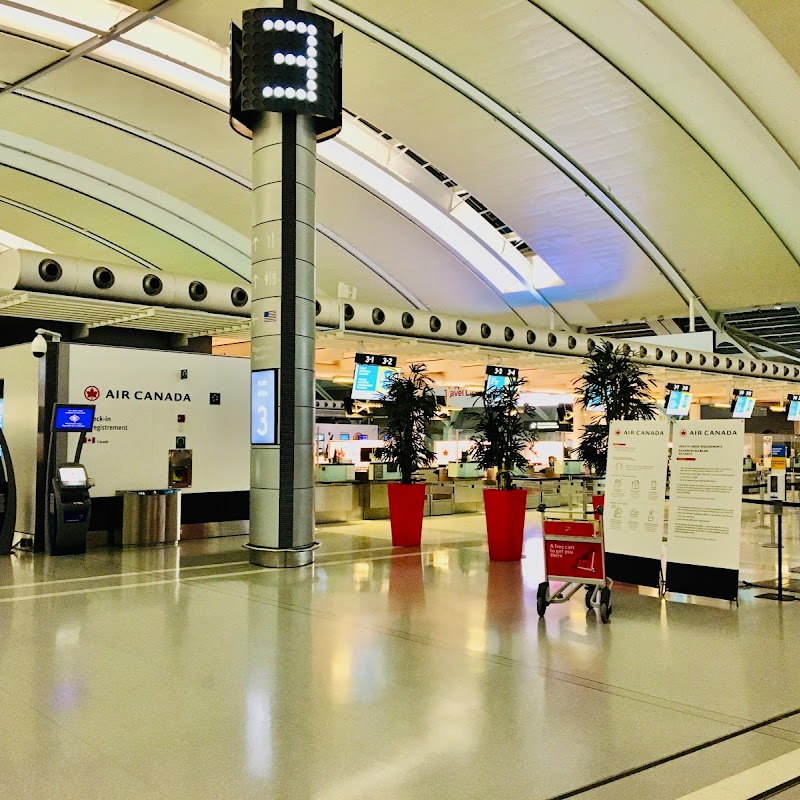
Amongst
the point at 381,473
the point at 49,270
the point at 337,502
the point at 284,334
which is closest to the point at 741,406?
the point at 381,473

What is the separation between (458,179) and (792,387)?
14.3m

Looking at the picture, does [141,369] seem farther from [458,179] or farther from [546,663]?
[458,179]

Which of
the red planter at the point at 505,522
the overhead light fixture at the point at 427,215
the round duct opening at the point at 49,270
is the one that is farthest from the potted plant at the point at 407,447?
the overhead light fixture at the point at 427,215

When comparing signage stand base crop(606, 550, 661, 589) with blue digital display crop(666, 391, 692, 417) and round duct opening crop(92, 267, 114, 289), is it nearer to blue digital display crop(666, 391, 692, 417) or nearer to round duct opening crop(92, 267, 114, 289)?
round duct opening crop(92, 267, 114, 289)

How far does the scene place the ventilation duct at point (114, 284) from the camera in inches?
373

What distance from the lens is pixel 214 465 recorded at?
12094 mm

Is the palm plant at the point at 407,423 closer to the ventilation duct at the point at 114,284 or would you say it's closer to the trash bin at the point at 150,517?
the ventilation duct at the point at 114,284

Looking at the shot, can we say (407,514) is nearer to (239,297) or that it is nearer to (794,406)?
(239,297)

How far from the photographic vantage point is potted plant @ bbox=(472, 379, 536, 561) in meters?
9.72

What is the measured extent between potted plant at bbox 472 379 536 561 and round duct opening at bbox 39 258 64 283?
5286mm

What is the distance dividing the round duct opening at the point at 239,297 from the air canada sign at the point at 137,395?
1497 mm

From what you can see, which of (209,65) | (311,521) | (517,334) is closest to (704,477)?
(311,521)

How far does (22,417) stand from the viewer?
11000 mm

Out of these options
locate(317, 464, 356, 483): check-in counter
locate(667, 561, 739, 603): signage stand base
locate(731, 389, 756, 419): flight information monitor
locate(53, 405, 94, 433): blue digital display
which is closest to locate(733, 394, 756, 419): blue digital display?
locate(731, 389, 756, 419): flight information monitor
